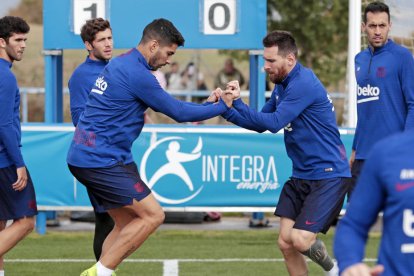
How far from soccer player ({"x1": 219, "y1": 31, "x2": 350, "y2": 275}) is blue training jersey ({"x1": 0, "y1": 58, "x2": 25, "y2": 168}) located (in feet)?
5.02

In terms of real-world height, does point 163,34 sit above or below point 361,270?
above

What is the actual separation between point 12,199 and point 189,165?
3948mm

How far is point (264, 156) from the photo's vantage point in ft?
36.7

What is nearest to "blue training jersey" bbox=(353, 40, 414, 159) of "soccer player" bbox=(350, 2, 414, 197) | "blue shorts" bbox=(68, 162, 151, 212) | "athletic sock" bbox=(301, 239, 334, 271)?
"soccer player" bbox=(350, 2, 414, 197)

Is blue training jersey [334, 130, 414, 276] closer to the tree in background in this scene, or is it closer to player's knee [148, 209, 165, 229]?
player's knee [148, 209, 165, 229]

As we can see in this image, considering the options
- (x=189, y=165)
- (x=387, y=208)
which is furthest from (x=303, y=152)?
(x=189, y=165)

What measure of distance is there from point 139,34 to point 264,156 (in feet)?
6.28

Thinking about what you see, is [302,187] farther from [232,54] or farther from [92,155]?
[232,54]

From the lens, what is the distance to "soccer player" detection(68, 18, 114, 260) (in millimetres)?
7945

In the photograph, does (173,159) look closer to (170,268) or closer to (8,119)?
(170,268)

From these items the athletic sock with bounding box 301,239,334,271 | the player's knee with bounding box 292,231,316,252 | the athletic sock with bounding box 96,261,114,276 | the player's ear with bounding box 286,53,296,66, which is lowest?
the athletic sock with bounding box 96,261,114,276

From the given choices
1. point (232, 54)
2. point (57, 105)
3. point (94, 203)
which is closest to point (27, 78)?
point (232, 54)

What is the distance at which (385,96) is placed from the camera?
7840 millimetres

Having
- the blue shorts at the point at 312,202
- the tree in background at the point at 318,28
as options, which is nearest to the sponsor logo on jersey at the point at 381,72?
the blue shorts at the point at 312,202
